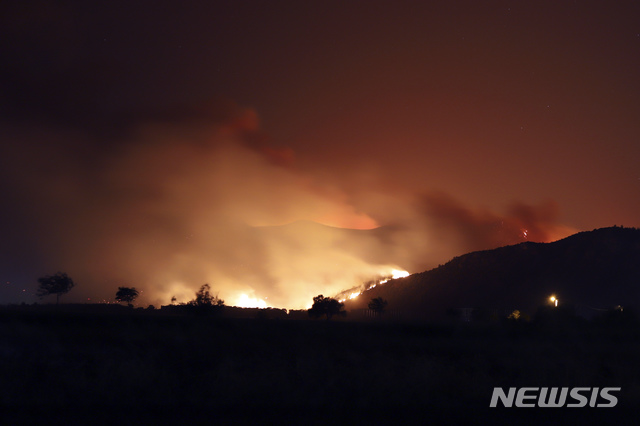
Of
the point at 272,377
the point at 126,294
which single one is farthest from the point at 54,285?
the point at 272,377

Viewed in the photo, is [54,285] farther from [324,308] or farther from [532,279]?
[532,279]

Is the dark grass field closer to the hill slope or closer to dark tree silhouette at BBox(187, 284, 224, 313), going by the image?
dark tree silhouette at BBox(187, 284, 224, 313)

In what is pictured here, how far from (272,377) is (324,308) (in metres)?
53.2

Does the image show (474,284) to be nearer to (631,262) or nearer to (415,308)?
(415,308)

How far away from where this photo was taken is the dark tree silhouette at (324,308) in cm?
6981

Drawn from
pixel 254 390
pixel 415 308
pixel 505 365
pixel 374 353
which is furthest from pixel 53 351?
pixel 415 308

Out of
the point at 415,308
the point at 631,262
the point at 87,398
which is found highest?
the point at 631,262

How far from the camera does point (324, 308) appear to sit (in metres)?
70.5

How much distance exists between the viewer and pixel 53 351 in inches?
794

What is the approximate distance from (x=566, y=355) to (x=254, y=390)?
17922 mm

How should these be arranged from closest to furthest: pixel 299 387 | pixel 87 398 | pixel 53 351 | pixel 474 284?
pixel 87 398 < pixel 299 387 < pixel 53 351 < pixel 474 284

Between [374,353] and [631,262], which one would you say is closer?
[374,353]

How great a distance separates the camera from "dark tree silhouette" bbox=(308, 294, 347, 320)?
69812 mm

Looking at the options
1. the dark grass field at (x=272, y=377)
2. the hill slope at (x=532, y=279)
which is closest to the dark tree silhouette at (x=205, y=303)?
the dark grass field at (x=272, y=377)
